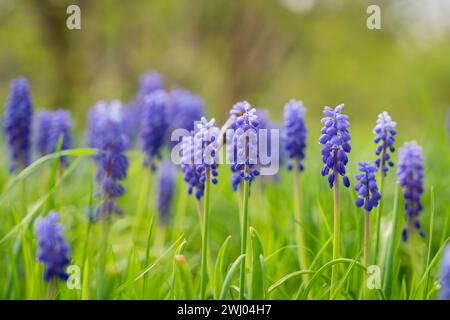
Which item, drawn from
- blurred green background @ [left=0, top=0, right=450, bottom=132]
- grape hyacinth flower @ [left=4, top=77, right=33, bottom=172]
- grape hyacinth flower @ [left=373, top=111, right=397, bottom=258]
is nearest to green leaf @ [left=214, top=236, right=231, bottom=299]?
grape hyacinth flower @ [left=373, top=111, right=397, bottom=258]

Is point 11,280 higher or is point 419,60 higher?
point 419,60

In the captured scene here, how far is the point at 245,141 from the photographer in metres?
2.24

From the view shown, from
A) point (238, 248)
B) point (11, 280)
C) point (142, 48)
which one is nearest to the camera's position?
point (11, 280)

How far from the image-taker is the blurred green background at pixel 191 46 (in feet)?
38.0

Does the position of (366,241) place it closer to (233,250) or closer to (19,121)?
(233,250)

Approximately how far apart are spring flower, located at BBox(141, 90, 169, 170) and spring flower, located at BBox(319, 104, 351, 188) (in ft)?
5.81

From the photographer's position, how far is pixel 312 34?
46.4 ft

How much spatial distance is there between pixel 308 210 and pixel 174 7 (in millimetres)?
8968

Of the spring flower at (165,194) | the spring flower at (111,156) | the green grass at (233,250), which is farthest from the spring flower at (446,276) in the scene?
the spring flower at (165,194)

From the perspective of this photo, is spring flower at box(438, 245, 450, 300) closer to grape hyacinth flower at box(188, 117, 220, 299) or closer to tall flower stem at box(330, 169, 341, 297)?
tall flower stem at box(330, 169, 341, 297)

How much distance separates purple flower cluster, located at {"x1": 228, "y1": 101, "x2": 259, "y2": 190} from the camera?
218 cm

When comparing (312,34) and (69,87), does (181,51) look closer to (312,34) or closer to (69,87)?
(69,87)
